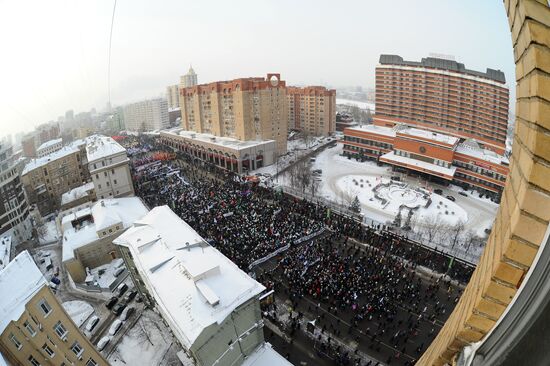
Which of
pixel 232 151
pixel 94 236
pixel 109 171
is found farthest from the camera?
pixel 232 151

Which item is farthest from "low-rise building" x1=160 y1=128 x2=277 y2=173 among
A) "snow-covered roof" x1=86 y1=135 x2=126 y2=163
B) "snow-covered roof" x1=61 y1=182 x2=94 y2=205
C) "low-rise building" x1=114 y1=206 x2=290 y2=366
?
"low-rise building" x1=114 y1=206 x2=290 y2=366

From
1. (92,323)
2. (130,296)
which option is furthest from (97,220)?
(92,323)

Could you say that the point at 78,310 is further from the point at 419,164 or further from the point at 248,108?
the point at 419,164

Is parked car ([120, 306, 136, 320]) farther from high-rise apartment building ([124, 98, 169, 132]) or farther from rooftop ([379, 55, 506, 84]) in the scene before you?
high-rise apartment building ([124, 98, 169, 132])

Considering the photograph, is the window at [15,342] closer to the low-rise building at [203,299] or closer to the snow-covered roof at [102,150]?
the low-rise building at [203,299]

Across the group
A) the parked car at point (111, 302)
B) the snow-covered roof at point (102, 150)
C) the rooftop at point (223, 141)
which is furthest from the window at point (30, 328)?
the rooftop at point (223, 141)

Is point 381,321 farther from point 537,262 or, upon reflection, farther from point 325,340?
point 537,262
